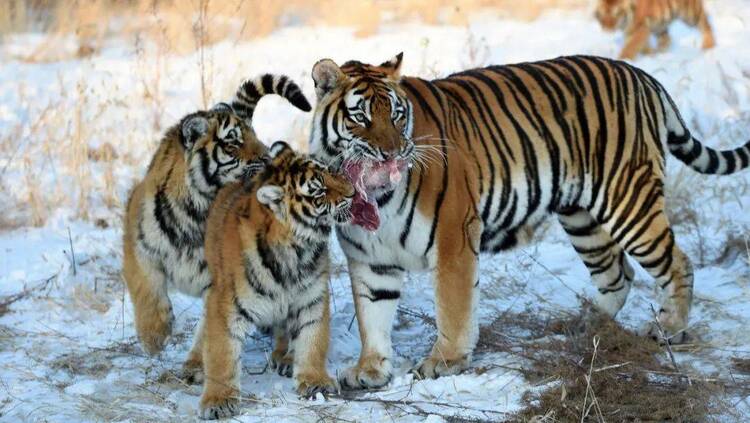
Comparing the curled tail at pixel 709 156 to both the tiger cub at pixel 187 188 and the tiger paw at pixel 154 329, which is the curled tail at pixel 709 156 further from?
the tiger paw at pixel 154 329

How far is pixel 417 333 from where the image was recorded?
6359 mm

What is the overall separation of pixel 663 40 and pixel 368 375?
768 cm

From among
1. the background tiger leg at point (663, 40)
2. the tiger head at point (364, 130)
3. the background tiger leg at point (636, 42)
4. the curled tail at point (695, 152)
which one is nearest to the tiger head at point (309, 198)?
the tiger head at point (364, 130)

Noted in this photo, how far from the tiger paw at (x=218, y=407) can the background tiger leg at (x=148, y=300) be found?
873mm

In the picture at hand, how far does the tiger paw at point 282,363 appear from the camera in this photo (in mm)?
5777

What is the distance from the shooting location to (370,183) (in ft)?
17.4

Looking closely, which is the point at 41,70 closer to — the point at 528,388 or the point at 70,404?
the point at 70,404

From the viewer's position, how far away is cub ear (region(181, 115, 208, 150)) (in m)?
5.58

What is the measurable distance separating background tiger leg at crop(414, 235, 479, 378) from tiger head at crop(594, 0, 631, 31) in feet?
24.5

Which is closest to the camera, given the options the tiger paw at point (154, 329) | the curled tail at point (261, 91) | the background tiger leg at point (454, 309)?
the background tiger leg at point (454, 309)

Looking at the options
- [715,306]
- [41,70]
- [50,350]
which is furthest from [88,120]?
[715,306]

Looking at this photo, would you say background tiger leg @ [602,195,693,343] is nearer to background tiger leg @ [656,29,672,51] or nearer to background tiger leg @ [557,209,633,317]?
background tiger leg @ [557,209,633,317]

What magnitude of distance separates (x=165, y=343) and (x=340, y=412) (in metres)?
1.32

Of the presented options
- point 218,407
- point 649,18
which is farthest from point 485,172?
point 649,18
